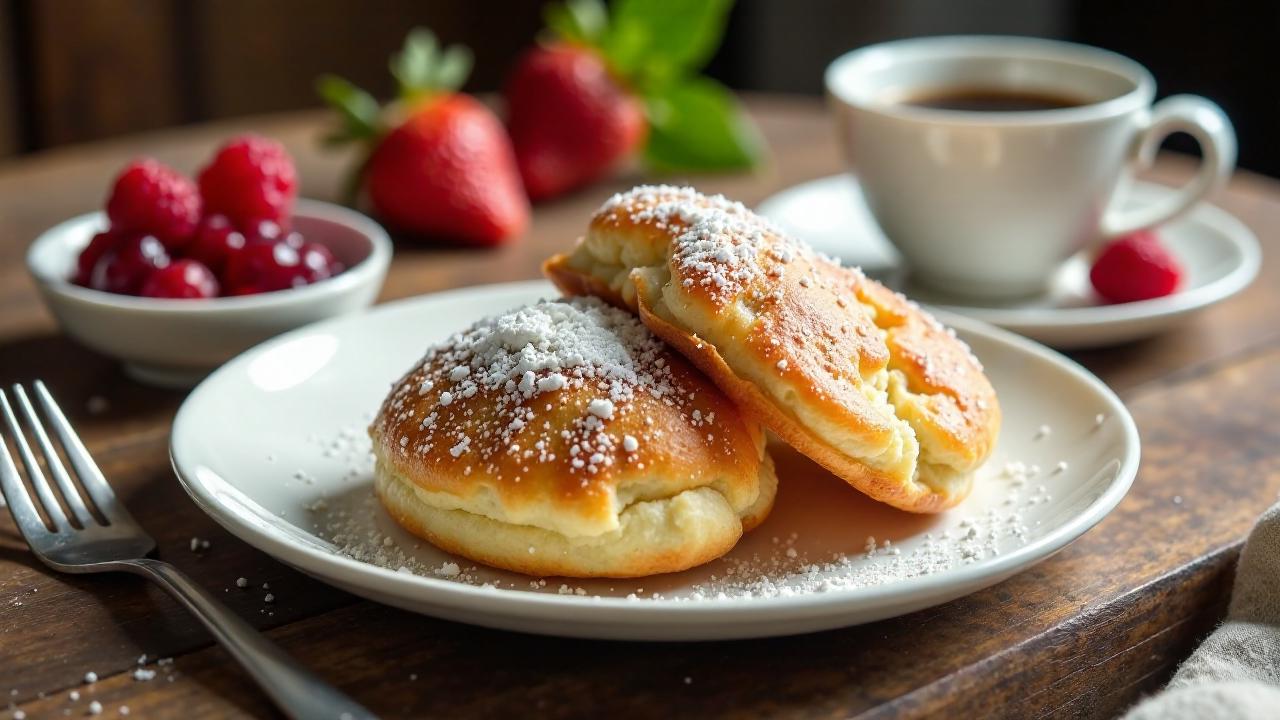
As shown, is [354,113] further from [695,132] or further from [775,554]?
[775,554]

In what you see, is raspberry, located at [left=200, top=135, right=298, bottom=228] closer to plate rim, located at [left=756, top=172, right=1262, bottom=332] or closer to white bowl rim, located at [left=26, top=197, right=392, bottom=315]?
white bowl rim, located at [left=26, top=197, right=392, bottom=315]

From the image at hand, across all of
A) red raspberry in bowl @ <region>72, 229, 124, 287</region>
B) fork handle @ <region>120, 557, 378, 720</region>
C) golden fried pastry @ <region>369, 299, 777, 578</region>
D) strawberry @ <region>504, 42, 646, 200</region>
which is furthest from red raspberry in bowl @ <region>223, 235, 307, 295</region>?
strawberry @ <region>504, 42, 646, 200</region>

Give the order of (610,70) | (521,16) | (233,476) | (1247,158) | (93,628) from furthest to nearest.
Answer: (521,16), (1247,158), (610,70), (233,476), (93,628)

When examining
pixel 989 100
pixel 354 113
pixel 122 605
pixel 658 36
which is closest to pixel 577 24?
pixel 658 36

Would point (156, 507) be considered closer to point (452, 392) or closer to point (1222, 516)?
point (452, 392)

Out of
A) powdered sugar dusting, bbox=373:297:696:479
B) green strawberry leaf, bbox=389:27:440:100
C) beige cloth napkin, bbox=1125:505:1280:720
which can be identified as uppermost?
powdered sugar dusting, bbox=373:297:696:479

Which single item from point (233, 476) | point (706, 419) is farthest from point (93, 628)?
point (706, 419)
